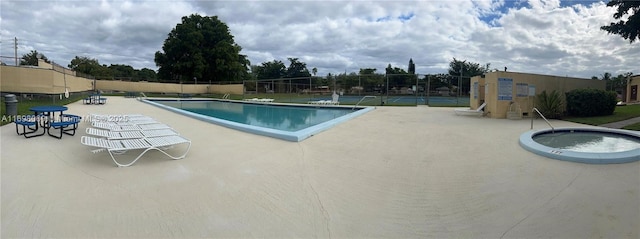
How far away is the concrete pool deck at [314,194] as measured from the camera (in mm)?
2555

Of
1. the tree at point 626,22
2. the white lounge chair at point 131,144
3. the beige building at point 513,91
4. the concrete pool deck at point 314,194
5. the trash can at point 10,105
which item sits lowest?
the concrete pool deck at point 314,194

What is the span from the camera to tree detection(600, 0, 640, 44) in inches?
514

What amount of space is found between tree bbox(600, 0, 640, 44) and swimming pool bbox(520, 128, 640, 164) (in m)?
9.67

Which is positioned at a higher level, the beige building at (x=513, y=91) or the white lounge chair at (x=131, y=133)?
the beige building at (x=513, y=91)

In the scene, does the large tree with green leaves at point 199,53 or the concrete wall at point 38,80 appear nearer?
the concrete wall at point 38,80

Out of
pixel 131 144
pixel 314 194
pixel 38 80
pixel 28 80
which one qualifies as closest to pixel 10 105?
pixel 131 144

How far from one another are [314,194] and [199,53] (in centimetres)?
3815

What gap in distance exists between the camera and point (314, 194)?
→ 331 centimetres

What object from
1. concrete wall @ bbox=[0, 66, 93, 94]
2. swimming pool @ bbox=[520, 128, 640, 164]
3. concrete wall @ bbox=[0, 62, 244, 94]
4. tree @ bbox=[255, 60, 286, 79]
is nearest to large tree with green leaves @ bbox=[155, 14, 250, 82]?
concrete wall @ bbox=[0, 62, 244, 94]

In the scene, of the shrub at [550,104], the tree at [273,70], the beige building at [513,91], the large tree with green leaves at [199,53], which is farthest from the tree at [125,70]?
the shrub at [550,104]

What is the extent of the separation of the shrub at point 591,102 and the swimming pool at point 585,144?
421cm

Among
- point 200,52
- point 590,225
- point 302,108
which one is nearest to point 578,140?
point 590,225

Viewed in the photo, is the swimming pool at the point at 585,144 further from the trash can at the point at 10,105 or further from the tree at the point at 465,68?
the tree at the point at 465,68

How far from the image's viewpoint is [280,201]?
3096 mm
